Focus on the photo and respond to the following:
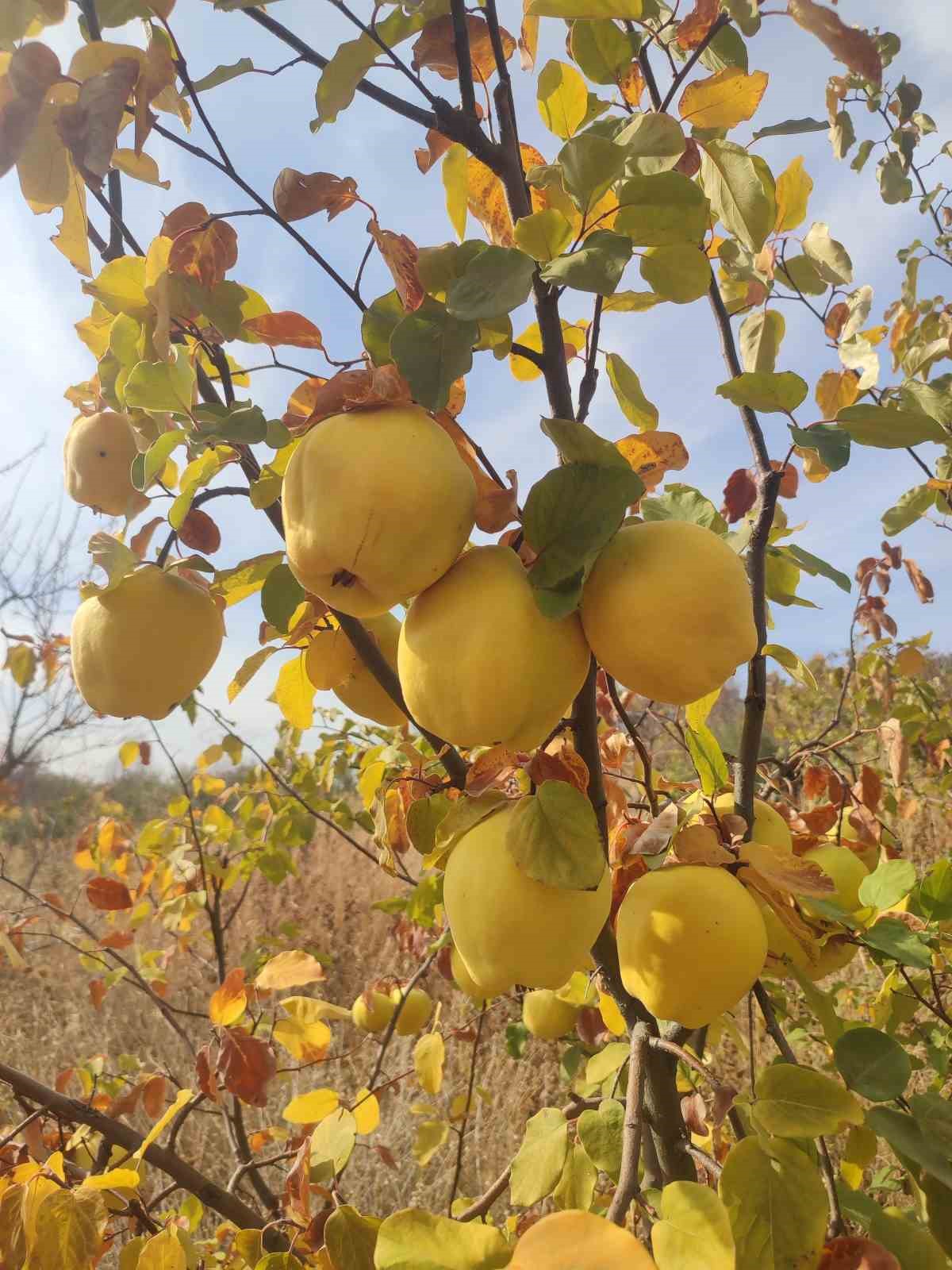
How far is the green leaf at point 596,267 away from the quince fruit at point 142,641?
474 millimetres

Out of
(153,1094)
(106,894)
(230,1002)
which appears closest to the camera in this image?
(230,1002)

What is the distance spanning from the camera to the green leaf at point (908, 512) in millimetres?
1296

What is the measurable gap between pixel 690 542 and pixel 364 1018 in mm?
1301

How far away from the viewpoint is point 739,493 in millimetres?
1060

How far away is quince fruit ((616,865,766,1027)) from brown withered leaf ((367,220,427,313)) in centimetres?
45

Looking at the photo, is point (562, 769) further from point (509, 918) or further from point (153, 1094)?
point (153, 1094)

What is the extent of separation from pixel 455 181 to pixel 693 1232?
2.42ft

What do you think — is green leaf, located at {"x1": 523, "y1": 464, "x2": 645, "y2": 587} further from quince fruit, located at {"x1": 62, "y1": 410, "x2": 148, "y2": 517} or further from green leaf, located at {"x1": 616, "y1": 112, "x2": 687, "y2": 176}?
quince fruit, located at {"x1": 62, "y1": 410, "x2": 148, "y2": 517}

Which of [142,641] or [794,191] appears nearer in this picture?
[142,641]

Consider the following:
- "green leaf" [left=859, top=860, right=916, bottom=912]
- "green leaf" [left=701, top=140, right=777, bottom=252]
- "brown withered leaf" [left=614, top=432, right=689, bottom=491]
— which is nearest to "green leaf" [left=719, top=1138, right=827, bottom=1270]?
"green leaf" [left=859, top=860, right=916, bottom=912]

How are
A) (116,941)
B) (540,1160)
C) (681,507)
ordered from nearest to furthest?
(540,1160) → (681,507) → (116,941)

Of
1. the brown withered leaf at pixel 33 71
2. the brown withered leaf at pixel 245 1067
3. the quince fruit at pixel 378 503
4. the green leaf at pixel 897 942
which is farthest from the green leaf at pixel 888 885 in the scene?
the brown withered leaf at pixel 33 71

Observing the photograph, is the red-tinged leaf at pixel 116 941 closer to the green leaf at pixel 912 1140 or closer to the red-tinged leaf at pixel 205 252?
the red-tinged leaf at pixel 205 252

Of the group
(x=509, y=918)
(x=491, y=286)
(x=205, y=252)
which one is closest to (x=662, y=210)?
(x=491, y=286)
